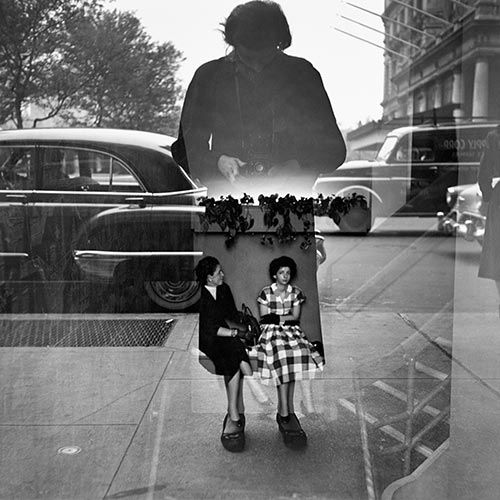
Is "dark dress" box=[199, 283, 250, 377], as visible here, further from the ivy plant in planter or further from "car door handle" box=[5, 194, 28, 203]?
"car door handle" box=[5, 194, 28, 203]

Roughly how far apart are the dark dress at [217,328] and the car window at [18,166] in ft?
A: 2.43

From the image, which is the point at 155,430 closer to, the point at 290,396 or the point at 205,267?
the point at 290,396

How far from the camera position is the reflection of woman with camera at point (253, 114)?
290 centimetres

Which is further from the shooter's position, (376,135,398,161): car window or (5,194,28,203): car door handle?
(376,135,398,161): car window

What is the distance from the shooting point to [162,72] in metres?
3.11

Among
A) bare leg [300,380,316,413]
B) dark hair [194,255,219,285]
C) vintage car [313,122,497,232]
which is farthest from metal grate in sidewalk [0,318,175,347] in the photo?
vintage car [313,122,497,232]

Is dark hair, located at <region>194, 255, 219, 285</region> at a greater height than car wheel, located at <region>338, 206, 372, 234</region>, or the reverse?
car wheel, located at <region>338, 206, 372, 234</region>

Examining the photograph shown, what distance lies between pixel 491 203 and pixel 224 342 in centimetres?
124

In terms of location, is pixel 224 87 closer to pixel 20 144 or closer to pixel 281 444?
pixel 20 144

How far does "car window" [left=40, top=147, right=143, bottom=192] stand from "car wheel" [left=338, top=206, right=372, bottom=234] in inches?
30.5

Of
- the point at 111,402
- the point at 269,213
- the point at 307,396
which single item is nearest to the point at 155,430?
the point at 111,402

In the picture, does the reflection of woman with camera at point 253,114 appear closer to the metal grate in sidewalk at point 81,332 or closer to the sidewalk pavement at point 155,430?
the sidewalk pavement at point 155,430

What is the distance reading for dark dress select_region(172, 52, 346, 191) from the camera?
2.90 metres

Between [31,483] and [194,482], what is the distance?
0.60 m
